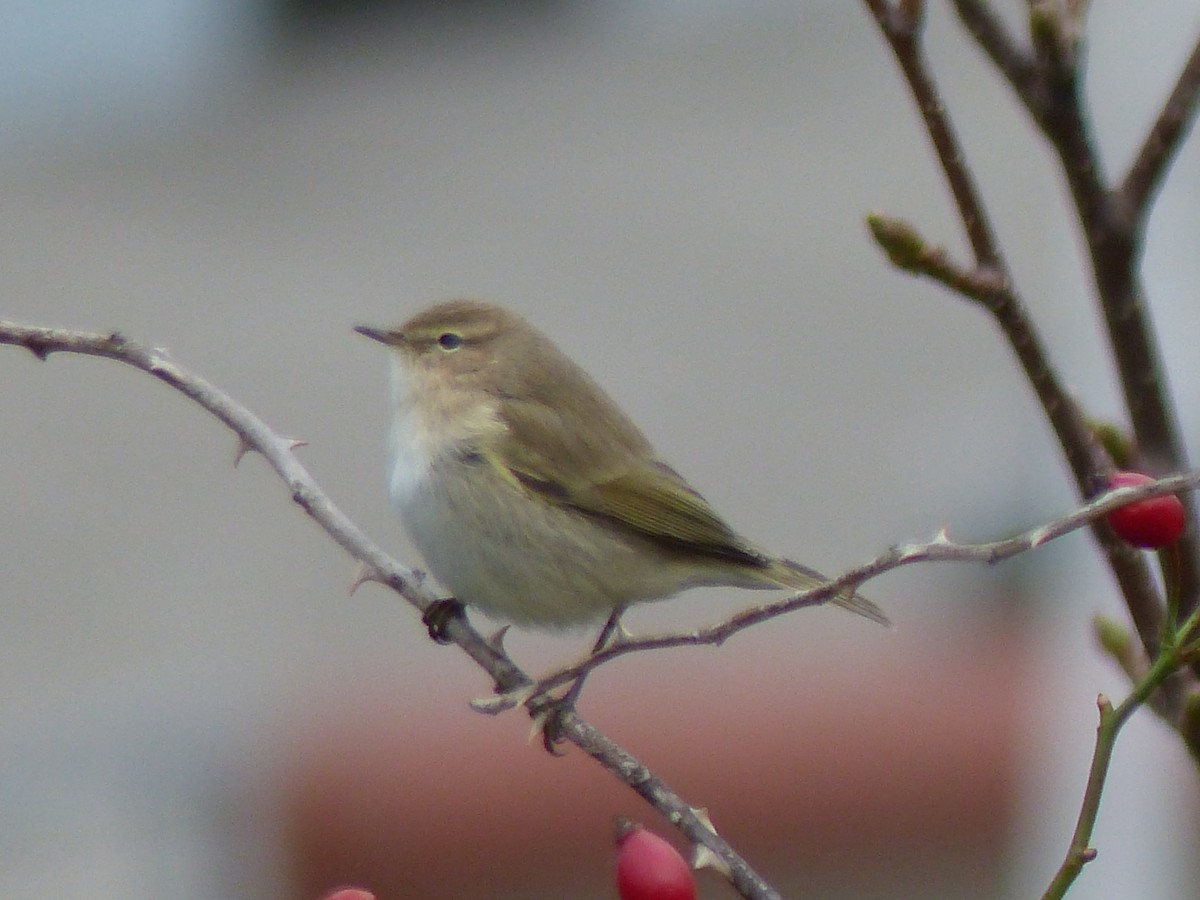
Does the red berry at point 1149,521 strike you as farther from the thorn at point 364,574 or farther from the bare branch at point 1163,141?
the thorn at point 364,574

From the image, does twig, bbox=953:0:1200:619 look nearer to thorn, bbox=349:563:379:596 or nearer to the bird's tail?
thorn, bbox=349:563:379:596

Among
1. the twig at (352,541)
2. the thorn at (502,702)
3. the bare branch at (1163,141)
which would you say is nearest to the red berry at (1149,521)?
the bare branch at (1163,141)

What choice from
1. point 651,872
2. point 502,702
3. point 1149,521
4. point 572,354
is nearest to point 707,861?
point 651,872

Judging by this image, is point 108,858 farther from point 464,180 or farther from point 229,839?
point 464,180

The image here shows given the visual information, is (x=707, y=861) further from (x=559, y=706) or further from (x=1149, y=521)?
(x=559, y=706)

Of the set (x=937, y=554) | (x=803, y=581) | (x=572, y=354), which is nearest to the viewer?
(x=937, y=554)

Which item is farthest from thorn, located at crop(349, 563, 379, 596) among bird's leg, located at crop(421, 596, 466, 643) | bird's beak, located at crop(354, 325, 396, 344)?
bird's beak, located at crop(354, 325, 396, 344)

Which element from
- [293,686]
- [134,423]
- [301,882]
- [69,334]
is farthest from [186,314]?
[69,334]
